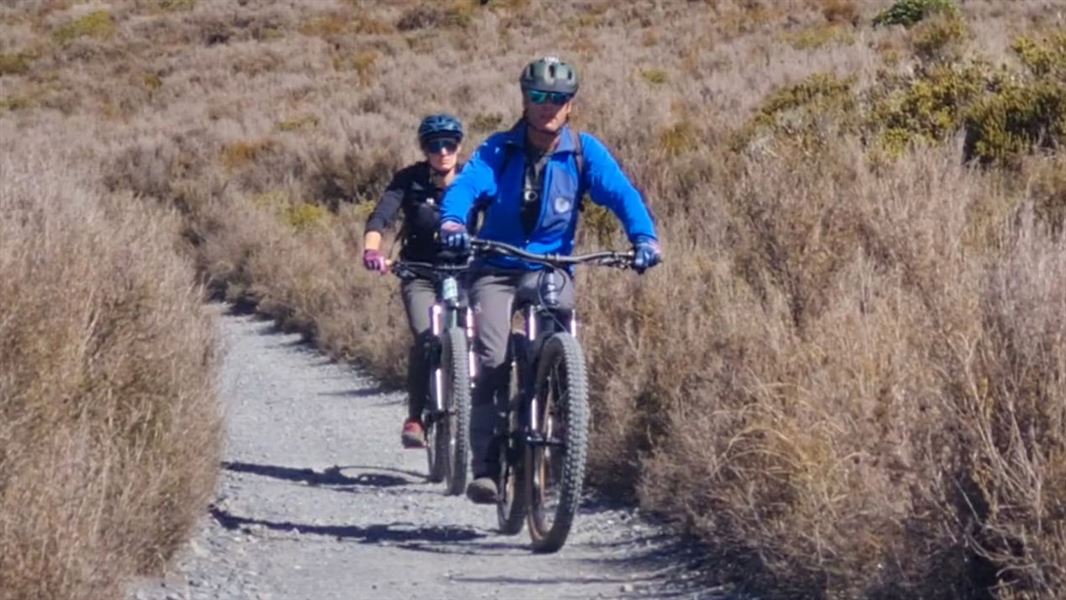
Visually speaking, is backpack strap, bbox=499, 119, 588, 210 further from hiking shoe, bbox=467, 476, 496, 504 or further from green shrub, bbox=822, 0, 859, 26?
green shrub, bbox=822, 0, 859, 26

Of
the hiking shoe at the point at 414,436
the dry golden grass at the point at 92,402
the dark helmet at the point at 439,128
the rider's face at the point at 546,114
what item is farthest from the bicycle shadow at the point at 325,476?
the rider's face at the point at 546,114

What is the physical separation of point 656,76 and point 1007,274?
63.4ft

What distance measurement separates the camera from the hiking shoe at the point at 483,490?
7617 mm

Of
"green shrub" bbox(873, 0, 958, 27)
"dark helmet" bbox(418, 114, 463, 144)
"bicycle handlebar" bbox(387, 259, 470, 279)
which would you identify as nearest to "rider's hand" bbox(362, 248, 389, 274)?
"bicycle handlebar" bbox(387, 259, 470, 279)

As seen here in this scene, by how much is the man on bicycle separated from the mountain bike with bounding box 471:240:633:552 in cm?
8

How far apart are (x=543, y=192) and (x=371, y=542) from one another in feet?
5.86

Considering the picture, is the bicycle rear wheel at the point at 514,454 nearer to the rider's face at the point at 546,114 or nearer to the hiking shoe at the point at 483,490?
the hiking shoe at the point at 483,490

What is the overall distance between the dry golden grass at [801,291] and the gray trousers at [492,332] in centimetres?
81

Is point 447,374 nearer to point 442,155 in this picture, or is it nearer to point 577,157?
point 442,155

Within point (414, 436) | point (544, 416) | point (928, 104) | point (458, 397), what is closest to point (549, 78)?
point (544, 416)

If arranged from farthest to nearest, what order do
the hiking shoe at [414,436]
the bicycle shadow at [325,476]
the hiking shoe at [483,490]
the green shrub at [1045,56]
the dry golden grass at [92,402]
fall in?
the green shrub at [1045,56] < the bicycle shadow at [325,476] < the hiking shoe at [414,436] < the hiking shoe at [483,490] < the dry golden grass at [92,402]

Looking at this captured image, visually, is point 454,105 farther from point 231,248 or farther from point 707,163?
point 707,163

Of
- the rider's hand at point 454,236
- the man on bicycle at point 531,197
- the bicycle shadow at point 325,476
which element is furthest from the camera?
the bicycle shadow at point 325,476

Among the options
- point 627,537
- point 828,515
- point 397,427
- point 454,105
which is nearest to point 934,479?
point 828,515
